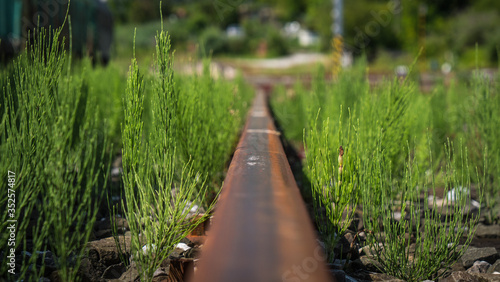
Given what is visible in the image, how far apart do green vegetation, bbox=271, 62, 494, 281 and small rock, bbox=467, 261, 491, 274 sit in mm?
Result: 92

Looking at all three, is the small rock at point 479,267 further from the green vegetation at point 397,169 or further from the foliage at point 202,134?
the foliage at point 202,134

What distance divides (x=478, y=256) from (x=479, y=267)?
11 centimetres

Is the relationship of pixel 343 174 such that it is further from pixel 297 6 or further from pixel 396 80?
pixel 297 6

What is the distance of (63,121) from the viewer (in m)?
1.80

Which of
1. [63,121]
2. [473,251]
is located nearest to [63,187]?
[63,121]

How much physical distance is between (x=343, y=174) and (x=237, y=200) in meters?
0.73

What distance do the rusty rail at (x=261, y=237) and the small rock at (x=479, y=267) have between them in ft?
3.28

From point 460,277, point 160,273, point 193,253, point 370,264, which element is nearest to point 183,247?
point 193,253

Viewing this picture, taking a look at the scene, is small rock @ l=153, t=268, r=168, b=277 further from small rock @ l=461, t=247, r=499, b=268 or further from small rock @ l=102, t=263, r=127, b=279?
small rock @ l=461, t=247, r=499, b=268

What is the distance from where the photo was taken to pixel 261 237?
1.34m

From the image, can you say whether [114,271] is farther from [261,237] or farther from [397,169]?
[397,169]

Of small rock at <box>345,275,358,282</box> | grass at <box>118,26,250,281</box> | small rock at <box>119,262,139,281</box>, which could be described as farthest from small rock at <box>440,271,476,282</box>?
small rock at <box>119,262,139,281</box>

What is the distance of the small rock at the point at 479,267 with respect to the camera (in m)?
2.29

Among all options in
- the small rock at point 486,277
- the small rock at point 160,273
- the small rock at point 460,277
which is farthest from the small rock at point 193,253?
the small rock at point 486,277
